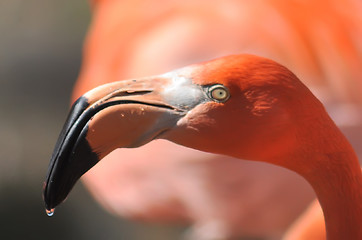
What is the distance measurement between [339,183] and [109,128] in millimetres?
320

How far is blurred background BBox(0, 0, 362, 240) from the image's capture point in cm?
260

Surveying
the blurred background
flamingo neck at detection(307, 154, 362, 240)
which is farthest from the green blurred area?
flamingo neck at detection(307, 154, 362, 240)

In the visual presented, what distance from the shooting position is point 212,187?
160cm

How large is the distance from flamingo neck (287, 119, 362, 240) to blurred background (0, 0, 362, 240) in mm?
1614

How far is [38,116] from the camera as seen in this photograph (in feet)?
10.0

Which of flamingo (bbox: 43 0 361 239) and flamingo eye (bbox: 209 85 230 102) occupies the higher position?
flamingo eye (bbox: 209 85 230 102)

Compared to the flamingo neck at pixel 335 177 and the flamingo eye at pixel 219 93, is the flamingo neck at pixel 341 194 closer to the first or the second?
the flamingo neck at pixel 335 177

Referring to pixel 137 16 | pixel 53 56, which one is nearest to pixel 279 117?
pixel 137 16

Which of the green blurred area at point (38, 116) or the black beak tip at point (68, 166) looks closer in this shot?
the black beak tip at point (68, 166)

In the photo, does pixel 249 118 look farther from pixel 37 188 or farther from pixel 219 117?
pixel 37 188

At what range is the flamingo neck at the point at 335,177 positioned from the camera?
787mm

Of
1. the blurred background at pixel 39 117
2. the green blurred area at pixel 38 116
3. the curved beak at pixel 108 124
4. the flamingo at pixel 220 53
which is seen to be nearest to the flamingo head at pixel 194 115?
the curved beak at pixel 108 124

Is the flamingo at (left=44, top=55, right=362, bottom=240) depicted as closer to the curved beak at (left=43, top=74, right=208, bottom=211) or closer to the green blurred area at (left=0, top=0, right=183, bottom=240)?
the curved beak at (left=43, top=74, right=208, bottom=211)

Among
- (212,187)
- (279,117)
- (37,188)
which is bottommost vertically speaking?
(37,188)
